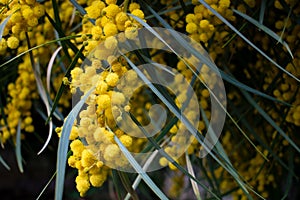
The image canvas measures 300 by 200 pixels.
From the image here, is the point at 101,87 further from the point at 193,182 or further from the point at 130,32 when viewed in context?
the point at 193,182

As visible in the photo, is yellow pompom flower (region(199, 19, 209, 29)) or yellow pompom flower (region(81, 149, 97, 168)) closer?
yellow pompom flower (region(81, 149, 97, 168))

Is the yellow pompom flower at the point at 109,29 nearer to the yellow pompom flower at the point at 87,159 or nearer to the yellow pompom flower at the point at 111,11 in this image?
the yellow pompom flower at the point at 111,11

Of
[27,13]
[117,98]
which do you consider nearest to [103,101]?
[117,98]

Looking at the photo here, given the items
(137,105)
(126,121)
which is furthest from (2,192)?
(126,121)

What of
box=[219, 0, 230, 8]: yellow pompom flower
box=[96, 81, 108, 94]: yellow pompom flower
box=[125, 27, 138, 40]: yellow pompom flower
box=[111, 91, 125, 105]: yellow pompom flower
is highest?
box=[125, 27, 138, 40]: yellow pompom flower

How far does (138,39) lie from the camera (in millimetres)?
514

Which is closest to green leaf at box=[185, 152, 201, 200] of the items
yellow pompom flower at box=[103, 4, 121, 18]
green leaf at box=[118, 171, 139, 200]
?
green leaf at box=[118, 171, 139, 200]

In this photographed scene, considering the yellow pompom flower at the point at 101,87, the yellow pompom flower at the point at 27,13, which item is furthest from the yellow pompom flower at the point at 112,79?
the yellow pompom flower at the point at 27,13

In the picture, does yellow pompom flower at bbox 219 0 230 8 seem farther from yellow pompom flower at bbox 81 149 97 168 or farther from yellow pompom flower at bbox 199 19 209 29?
yellow pompom flower at bbox 81 149 97 168

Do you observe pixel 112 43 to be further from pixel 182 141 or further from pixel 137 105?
pixel 137 105

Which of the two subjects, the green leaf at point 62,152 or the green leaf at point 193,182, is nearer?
the green leaf at point 62,152

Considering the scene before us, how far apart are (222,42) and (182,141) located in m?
0.16

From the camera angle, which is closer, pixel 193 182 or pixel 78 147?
pixel 78 147

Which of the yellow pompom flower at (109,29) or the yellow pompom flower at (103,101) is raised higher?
the yellow pompom flower at (109,29)
